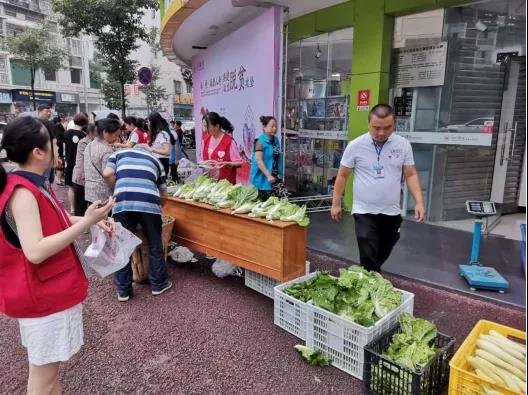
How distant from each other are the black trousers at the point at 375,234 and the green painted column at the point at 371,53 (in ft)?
10.6

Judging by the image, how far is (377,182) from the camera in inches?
130

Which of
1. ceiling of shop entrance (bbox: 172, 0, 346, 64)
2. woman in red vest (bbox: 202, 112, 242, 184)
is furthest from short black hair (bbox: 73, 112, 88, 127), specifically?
woman in red vest (bbox: 202, 112, 242, 184)

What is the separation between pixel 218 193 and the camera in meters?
4.24

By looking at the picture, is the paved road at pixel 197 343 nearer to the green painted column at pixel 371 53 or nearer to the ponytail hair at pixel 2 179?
the ponytail hair at pixel 2 179

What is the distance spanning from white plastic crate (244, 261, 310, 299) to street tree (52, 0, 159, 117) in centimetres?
996

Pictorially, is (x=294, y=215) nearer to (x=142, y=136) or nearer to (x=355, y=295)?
(x=355, y=295)

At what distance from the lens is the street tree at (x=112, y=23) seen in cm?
1242

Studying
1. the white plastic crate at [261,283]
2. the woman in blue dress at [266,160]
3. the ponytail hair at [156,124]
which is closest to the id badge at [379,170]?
the white plastic crate at [261,283]

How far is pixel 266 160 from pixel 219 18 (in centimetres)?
382

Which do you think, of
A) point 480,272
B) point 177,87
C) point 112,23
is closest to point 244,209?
point 480,272

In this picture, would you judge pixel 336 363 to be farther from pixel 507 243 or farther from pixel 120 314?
pixel 507 243

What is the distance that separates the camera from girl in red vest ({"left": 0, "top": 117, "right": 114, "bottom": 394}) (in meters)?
1.71

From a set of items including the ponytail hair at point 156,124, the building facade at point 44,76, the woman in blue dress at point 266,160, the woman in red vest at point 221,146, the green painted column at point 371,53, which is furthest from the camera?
the building facade at point 44,76

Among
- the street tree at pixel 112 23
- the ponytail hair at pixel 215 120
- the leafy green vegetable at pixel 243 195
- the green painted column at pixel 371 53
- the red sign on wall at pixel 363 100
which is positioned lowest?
the leafy green vegetable at pixel 243 195
